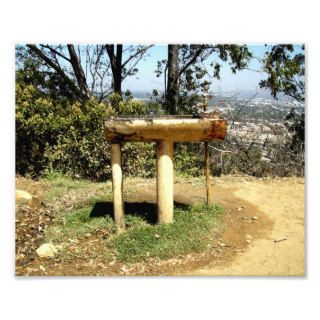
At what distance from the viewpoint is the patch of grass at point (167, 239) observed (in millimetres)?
4266

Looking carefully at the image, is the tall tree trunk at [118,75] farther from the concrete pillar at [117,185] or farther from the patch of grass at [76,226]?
the patch of grass at [76,226]

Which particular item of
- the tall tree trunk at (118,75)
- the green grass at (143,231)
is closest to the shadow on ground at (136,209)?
the green grass at (143,231)

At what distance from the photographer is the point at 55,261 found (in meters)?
4.30

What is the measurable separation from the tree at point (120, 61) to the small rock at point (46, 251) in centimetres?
236

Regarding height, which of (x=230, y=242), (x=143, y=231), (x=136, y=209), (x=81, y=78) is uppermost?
(x=81, y=78)

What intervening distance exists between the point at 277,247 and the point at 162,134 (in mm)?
1610

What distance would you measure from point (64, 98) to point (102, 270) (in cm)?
322

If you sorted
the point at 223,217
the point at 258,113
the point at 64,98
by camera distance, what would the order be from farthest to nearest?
the point at 64,98 → the point at 258,113 → the point at 223,217

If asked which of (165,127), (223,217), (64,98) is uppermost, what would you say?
(64,98)

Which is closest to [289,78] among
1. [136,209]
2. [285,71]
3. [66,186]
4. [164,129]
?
[285,71]

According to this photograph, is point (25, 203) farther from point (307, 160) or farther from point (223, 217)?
point (307, 160)

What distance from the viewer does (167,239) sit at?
437cm

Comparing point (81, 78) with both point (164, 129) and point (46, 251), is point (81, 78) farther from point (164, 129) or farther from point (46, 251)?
point (46, 251)
